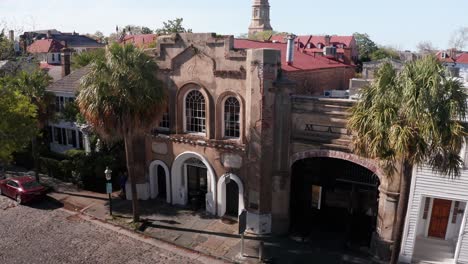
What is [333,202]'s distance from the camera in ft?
66.5

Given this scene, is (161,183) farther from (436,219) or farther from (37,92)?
(436,219)

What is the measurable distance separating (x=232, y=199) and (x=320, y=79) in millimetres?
9767

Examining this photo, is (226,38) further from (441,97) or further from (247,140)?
(441,97)

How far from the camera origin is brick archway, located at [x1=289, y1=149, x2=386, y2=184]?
54.1 feet

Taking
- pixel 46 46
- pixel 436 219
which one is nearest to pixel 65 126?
pixel 436 219

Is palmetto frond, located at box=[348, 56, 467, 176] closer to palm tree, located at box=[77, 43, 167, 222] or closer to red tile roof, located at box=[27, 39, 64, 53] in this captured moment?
palm tree, located at box=[77, 43, 167, 222]

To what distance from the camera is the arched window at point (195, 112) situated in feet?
67.8

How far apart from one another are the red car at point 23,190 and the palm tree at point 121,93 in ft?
25.0


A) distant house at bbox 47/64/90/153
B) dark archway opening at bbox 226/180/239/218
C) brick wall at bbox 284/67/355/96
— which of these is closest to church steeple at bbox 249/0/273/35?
brick wall at bbox 284/67/355/96

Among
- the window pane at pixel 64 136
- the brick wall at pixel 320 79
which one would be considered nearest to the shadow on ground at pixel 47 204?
the window pane at pixel 64 136

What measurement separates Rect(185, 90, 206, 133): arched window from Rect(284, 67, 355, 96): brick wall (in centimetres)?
478

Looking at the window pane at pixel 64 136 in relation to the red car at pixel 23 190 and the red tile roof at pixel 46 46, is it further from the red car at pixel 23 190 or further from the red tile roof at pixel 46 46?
the red tile roof at pixel 46 46

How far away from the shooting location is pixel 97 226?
2036 cm

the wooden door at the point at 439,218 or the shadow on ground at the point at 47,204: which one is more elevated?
the wooden door at the point at 439,218
